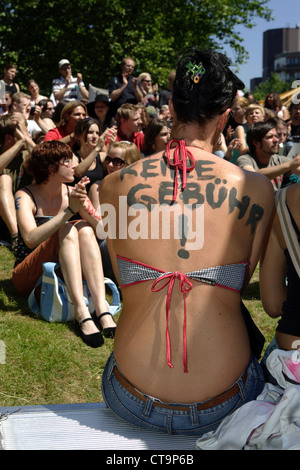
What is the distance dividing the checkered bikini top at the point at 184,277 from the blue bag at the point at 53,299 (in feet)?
8.87

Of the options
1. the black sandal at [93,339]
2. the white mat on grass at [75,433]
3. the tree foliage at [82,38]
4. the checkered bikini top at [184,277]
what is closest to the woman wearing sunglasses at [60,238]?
the black sandal at [93,339]

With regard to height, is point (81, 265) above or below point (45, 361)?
above

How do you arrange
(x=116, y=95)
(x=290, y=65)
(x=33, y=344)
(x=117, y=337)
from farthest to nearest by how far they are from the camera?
(x=290, y=65) < (x=116, y=95) < (x=33, y=344) < (x=117, y=337)

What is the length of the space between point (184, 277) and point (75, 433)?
0.77 m

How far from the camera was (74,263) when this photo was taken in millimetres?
4895

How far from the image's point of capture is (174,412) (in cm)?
221

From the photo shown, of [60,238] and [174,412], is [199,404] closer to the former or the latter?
[174,412]

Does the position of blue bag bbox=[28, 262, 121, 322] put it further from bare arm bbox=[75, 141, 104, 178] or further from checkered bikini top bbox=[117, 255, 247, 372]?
checkered bikini top bbox=[117, 255, 247, 372]

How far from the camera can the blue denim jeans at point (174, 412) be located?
221 centimetres

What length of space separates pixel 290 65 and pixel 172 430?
164 meters

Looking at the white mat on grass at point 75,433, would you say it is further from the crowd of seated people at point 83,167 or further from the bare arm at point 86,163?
the bare arm at point 86,163

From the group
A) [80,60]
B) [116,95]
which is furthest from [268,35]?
[116,95]

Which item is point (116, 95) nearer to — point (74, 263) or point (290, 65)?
point (74, 263)

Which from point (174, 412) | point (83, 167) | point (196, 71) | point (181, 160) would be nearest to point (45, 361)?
point (174, 412)
